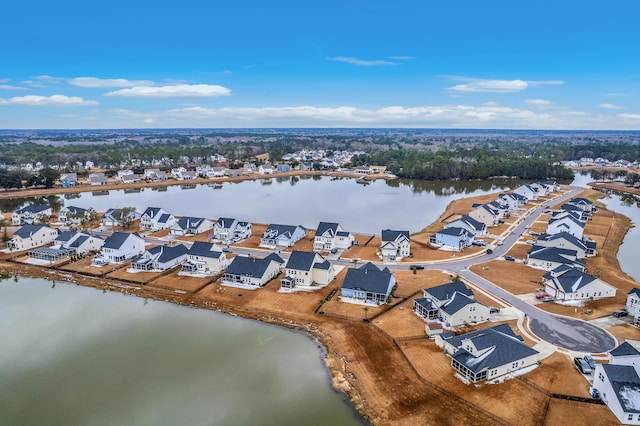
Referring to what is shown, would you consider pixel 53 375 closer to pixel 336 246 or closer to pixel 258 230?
pixel 336 246

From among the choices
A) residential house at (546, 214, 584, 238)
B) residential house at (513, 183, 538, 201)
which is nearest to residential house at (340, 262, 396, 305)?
residential house at (546, 214, 584, 238)

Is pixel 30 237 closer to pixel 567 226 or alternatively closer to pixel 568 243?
pixel 568 243

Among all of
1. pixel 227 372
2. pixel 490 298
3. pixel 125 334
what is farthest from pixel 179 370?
pixel 490 298

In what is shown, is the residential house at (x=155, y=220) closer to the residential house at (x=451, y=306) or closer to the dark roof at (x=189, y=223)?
the dark roof at (x=189, y=223)

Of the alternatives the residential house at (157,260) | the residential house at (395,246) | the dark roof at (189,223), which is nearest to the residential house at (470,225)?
the residential house at (395,246)

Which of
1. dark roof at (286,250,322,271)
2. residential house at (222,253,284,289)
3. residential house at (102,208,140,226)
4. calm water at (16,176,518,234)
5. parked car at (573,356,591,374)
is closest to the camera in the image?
parked car at (573,356,591,374)

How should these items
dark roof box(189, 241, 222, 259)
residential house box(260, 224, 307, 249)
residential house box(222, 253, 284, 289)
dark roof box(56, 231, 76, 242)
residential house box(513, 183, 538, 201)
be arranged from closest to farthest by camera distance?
residential house box(222, 253, 284, 289) → dark roof box(189, 241, 222, 259) → dark roof box(56, 231, 76, 242) → residential house box(260, 224, 307, 249) → residential house box(513, 183, 538, 201)

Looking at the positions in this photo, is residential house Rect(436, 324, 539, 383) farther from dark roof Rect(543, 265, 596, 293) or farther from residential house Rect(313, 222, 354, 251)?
residential house Rect(313, 222, 354, 251)
